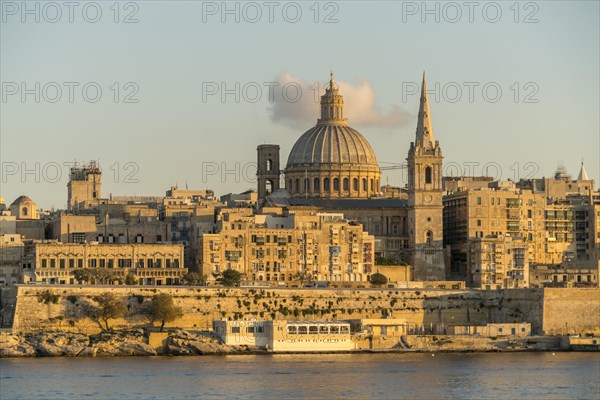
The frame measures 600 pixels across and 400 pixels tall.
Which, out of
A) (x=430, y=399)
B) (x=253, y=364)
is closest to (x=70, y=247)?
(x=253, y=364)

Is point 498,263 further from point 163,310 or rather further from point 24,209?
point 24,209

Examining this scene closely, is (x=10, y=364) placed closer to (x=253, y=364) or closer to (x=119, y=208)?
(x=253, y=364)

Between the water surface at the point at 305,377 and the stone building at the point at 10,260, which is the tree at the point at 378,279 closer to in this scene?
the water surface at the point at 305,377

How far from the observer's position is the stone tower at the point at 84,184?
133125mm

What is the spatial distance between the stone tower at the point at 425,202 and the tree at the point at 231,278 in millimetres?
12942

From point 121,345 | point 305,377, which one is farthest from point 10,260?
point 305,377

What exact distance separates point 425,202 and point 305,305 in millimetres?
16103

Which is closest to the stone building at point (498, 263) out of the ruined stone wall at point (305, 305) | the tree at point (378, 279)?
the tree at point (378, 279)

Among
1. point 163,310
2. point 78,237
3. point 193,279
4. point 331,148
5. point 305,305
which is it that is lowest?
point 163,310

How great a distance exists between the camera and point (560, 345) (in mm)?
95312

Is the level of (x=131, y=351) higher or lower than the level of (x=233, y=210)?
lower

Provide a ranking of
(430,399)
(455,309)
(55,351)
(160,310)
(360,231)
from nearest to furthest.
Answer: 1. (430,399)
2. (55,351)
3. (160,310)
4. (455,309)
5. (360,231)

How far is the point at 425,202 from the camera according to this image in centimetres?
11456

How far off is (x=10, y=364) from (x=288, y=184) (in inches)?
1669
